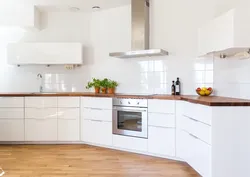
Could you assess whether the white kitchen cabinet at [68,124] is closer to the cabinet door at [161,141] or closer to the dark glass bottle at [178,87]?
the cabinet door at [161,141]

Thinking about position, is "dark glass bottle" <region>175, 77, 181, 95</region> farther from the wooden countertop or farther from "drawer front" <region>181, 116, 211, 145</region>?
"drawer front" <region>181, 116, 211, 145</region>

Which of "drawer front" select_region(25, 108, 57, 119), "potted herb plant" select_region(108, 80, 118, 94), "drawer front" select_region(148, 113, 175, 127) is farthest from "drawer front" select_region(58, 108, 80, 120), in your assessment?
"drawer front" select_region(148, 113, 175, 127)

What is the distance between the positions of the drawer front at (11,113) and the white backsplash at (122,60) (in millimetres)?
685

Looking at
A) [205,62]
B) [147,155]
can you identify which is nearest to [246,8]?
[205,62]

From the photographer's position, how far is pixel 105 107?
4113mm

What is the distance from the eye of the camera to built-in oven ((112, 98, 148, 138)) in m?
3.75

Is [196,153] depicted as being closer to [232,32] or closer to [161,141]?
[161,141]

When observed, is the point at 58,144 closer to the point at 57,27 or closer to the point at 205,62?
the point at 57,27

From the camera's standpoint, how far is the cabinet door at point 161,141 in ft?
11.5

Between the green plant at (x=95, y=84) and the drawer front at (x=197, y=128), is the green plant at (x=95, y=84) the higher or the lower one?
the higher one

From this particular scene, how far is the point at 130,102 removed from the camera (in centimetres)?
388

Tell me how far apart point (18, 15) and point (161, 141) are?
3262mm

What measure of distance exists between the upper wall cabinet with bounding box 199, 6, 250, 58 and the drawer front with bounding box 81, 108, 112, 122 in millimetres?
1816

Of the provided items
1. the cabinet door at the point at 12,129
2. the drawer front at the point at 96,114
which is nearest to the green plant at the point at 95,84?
the drawer front at the point at 96,114
